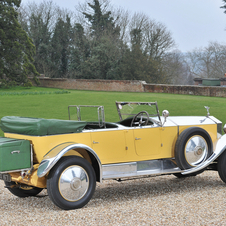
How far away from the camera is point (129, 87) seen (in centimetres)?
3481

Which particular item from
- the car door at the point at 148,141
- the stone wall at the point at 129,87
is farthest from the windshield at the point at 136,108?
the stone wall at the point at 129,87

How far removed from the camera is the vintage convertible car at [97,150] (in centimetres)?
442

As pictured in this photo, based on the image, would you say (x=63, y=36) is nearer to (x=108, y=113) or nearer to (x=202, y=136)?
(x=108, y=113)

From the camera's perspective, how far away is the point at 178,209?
4555mm

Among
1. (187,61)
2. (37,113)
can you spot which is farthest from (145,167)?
(187,61)

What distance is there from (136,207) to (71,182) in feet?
3.30

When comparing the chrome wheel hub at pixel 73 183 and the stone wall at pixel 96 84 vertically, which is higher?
the stone wall at pixel 96 84

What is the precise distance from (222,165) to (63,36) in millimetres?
48451

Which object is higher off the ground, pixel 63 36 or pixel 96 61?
pixel 63 36

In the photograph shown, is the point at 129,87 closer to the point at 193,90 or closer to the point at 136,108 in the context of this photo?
the point at 193,90

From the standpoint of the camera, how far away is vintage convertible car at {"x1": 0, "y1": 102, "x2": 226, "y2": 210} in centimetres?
442

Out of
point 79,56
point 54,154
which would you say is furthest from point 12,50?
point 54,154

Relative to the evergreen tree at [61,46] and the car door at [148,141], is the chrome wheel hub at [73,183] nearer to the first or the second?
the car door at [148,141]

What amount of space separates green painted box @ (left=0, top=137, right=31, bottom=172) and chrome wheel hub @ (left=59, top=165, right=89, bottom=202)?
0.52m
